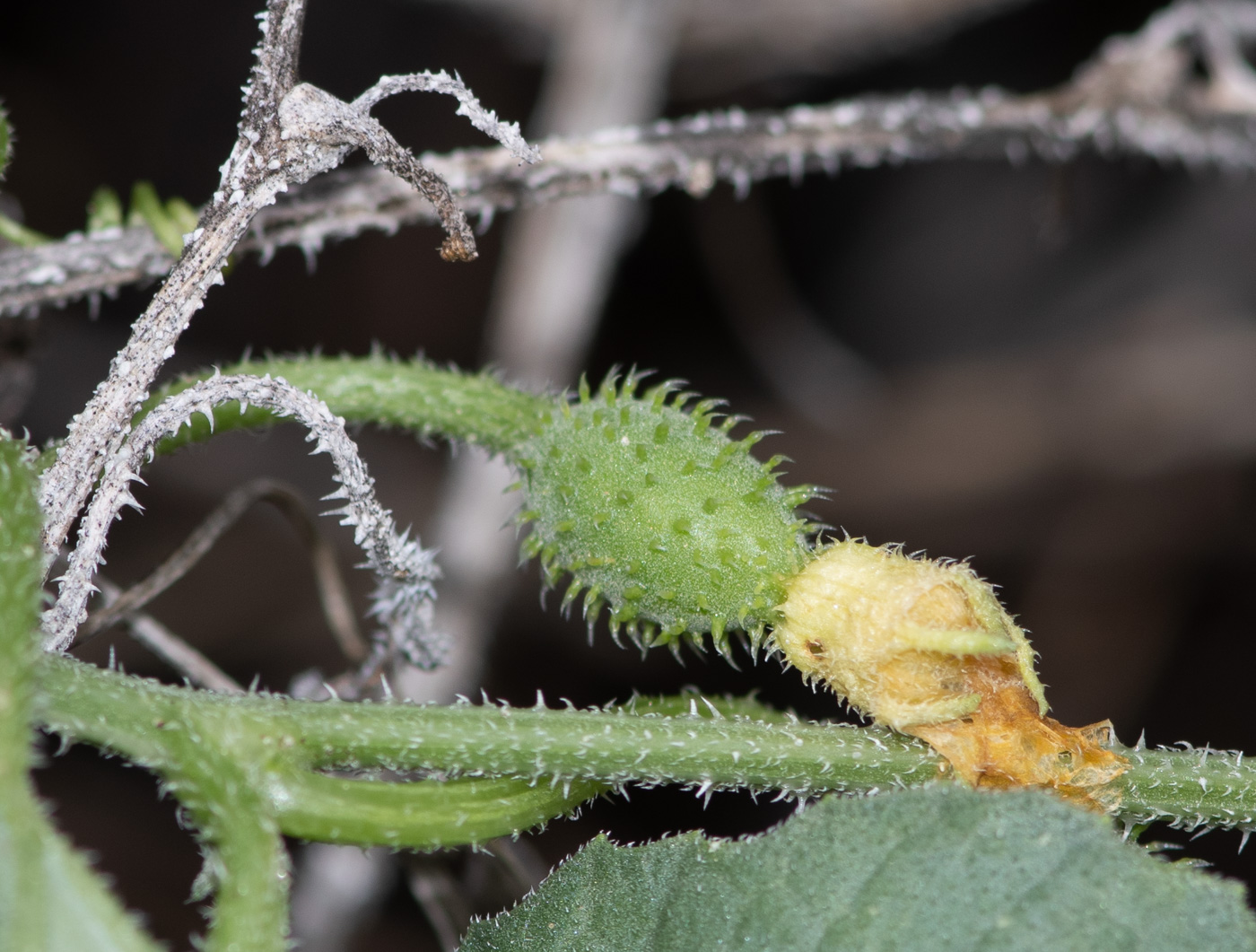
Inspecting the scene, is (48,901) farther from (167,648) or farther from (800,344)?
(800,344)

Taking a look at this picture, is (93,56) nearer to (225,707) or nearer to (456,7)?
(456,7)

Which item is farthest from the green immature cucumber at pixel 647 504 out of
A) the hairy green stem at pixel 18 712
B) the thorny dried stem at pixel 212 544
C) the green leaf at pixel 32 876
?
the green leaf at pixel 32 876

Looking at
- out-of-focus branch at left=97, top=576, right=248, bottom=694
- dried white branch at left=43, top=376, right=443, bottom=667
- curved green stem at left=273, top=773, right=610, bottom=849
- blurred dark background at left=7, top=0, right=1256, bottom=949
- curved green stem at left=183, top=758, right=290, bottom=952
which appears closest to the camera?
curved green stem at left=183, top=758, right=290, bottom=952

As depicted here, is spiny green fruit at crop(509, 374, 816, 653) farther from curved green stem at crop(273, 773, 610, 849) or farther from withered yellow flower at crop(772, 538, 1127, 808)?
curved green stem at crop(273, 773, 610, 849)

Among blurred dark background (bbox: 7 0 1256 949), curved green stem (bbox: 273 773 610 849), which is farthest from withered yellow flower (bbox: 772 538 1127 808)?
blurred dark background (bbox: 7 0 1256 949)

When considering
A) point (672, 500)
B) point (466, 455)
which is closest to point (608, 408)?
point (672, 500)

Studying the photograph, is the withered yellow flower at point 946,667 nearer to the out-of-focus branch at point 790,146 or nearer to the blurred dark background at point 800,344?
the out-of-focus branch at point 790,146

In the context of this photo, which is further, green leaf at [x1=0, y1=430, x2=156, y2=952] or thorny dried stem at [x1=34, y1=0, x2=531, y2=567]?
thorny dried stem at [x1=34, y1=0, x2=531, y2=567]
